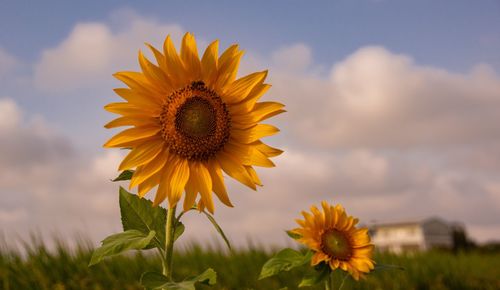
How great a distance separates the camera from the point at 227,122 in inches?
90.2

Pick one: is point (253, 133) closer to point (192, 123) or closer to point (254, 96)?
point (254, 96)

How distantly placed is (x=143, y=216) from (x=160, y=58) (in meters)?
0.70

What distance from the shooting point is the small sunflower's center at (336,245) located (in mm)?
3316

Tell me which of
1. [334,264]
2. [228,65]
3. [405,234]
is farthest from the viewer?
[405,234]

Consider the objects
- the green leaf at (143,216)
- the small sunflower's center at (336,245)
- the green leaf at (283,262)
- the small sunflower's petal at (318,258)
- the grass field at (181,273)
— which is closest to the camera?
the green leaf at (143,216)

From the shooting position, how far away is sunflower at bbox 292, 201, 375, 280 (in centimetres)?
328

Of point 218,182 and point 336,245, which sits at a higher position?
point 218,182

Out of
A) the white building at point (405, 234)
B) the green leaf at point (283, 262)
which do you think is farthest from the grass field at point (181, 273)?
the white building at point (405, 234)

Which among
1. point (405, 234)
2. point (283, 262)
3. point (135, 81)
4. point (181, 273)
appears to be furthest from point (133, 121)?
point (405, 234)

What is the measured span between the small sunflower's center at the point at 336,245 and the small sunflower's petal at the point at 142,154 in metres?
1.50

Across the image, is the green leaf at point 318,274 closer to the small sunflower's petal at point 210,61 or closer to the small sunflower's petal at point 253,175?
the small sunflower's petal at point 253,175

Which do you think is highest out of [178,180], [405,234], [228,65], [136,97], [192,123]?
[228,65]

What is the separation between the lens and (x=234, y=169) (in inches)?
88.8

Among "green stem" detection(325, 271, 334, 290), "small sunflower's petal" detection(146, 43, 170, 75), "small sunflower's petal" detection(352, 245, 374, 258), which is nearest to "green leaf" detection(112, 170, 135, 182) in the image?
"small sunflower's petal" detection(146, 43, 170, 75)
